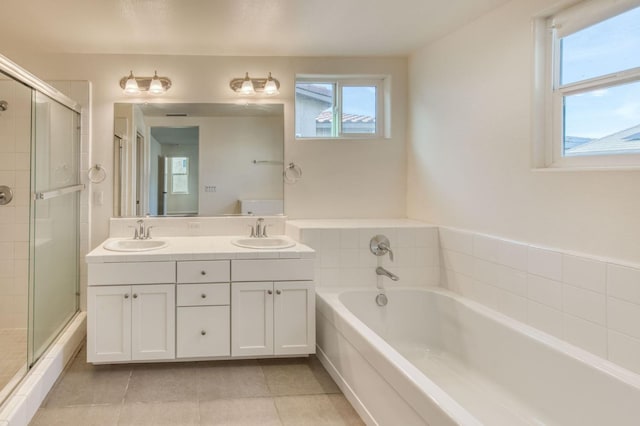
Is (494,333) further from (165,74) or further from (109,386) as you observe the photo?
(165,74)

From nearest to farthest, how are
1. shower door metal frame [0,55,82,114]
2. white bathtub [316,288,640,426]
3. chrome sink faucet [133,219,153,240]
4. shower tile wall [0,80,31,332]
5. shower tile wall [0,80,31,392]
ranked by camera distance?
white bathtub [316,288,640,426] < shower door metal frame [0,55,82,114] < shower tile wall [0,80,31,392] < shower tile wall [0,80,31,332] < chrome sink faucet [133,219,153,240]

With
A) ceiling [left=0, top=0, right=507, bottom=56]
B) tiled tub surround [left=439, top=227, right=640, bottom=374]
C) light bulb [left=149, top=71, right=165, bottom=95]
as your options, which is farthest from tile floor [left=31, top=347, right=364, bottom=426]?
ceiling [left=0, top=0, right=507, bottom=56]

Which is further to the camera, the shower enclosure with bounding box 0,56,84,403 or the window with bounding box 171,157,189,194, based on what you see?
the window with bounding box 171,157,189,194

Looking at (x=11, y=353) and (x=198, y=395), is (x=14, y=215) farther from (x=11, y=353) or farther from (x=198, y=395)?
(x=198, y=395)

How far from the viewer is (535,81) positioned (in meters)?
2.26

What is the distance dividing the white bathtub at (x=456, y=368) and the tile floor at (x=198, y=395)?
6.8 inches

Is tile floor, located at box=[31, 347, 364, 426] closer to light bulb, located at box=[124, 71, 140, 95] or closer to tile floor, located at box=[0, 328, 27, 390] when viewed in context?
tile floor, located at box=[0, 328, 27, 390]

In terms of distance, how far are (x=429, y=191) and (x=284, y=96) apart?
1359mm

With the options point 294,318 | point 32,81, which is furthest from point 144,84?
point 294,318

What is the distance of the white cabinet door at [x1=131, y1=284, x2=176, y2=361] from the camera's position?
270 centimetres

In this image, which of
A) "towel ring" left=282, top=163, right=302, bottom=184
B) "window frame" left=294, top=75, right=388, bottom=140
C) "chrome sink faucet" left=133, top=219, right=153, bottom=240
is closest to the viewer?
"chrome sink faucet" left=133, top=219, right=153, bottom=240

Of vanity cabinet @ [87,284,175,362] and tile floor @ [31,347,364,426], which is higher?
vanity cabinet @ [87,284,175,362]

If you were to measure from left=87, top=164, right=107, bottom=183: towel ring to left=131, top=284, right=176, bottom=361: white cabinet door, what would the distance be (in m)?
1.14

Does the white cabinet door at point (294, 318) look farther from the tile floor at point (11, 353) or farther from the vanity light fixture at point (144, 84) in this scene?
the vanity light fixture at point (144, 84)
